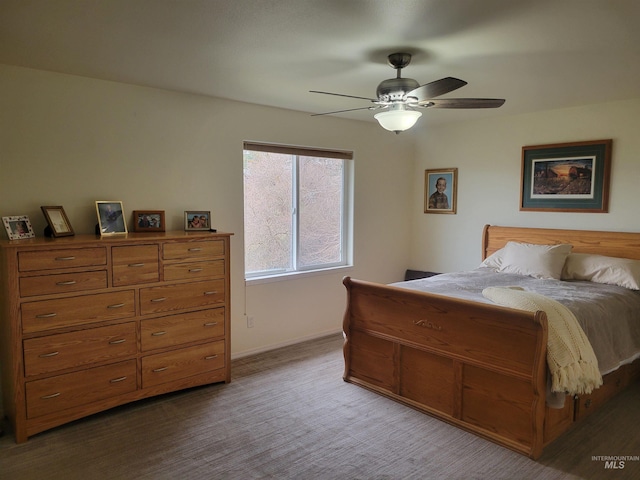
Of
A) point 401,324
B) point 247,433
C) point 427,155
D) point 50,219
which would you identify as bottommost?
point 247,433

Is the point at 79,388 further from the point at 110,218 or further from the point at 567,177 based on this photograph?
the point at 567,177

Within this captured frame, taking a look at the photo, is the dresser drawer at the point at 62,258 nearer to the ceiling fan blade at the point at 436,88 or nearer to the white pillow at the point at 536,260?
the ceiling fan blade at the point at 436,88

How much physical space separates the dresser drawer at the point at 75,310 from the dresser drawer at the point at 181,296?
11 centimetres

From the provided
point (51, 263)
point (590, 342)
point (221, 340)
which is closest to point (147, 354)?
point (221, 340)

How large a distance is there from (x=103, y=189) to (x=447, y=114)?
10.6 ft

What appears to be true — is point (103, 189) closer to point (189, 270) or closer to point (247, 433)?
point (189, 270)

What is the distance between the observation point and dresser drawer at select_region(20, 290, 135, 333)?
2561 millimetres

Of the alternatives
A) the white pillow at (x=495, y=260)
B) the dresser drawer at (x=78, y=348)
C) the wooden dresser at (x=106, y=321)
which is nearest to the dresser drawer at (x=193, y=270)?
the wooden dresser at (x=106, y=321)

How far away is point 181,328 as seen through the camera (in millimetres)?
3164

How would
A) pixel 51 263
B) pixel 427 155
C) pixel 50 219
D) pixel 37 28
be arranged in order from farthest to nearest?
pixel 427 155 < pixel 50 219 < pixel 51 263 < pixel 37 28

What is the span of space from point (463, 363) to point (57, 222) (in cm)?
276

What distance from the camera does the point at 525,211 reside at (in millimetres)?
4453

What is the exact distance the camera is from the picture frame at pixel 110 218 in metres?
3.09

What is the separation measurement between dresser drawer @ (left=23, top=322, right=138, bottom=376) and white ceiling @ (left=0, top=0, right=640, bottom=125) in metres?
1.69
